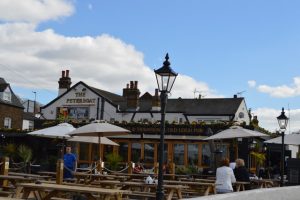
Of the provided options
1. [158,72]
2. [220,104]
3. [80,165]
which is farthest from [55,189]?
[220,104]

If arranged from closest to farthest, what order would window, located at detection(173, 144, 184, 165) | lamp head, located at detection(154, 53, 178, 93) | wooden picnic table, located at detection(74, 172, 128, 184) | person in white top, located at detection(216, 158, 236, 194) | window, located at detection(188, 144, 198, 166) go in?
lamp head, located at detection(154, 53, 178, 93) < person in white top, located at detection(216, 158, 236, 194) < wooden picnic table, located at detection(74, 172, 128, 184) < window, located at detection(188, 144, 198, 166) < window, located at detection(173, 144, 184, 165)

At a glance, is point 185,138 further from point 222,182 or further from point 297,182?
point 222,182

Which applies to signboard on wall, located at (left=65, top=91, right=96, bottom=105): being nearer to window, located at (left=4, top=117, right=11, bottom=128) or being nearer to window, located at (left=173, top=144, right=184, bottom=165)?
window, located at (left=4, top=117, right=11, bottom=128)

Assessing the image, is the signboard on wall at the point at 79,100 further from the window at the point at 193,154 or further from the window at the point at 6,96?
the window at the point at 193,154

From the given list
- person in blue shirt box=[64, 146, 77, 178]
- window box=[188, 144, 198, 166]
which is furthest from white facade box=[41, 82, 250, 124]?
person in blue shirt box=[64, 146, 77, 178]

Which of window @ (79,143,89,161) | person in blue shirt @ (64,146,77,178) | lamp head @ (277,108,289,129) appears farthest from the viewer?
window @ (79,143,89,161)

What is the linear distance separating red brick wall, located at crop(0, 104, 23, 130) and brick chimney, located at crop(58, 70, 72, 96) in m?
5.29

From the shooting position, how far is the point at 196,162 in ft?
94.3

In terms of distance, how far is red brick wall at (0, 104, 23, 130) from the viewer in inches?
1759

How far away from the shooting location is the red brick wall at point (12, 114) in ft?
147

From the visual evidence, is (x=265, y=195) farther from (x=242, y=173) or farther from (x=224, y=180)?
(x=242, y=173)

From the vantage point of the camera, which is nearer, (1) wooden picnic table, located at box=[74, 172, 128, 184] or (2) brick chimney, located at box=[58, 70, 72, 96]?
(1) wooden picnic table, located at box=[74, 172, 128, 184]

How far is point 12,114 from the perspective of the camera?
46.3 metres

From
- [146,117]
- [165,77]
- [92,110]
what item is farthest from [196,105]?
[165,77]
